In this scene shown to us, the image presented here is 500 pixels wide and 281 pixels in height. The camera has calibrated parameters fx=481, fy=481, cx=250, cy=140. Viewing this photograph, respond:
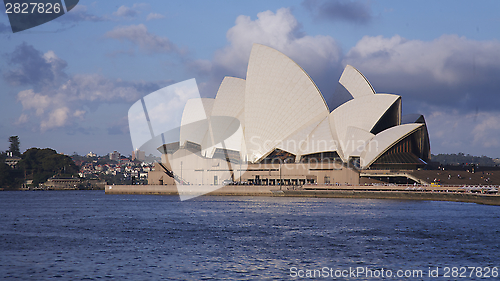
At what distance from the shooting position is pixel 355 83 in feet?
196

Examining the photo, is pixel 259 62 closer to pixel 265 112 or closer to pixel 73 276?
pixel 265 112

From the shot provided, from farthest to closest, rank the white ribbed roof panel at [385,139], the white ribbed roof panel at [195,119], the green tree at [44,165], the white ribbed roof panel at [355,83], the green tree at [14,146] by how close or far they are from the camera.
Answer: the green tree at [14,146]
the green tree at [44,165]
the white ribbed roof panel at [195,119]
the white ribbed roof panel at [355,83]
the white ribbed roof panel at [385,139]

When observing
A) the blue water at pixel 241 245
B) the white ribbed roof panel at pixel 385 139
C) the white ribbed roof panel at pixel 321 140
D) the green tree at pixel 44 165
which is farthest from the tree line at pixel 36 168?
the blue water at pixel 241 245

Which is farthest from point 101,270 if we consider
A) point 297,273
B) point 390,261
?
point 390,261

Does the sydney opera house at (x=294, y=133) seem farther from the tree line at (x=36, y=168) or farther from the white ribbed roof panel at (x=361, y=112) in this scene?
the tree line at (x=36, y=168)

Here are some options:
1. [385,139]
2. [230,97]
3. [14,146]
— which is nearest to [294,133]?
[385,139]

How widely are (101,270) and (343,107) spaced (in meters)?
44.6

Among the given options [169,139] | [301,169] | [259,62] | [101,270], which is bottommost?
[101,270]

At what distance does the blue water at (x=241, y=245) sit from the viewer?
16.2 metres

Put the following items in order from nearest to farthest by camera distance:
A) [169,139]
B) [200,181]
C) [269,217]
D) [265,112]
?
[269,217] → [265,112] → [200,181] → [169,139]

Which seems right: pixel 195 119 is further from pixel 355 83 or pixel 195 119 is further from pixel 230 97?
pixel 355 83

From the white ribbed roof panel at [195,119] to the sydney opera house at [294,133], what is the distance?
112 cm

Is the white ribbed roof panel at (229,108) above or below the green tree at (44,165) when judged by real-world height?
above

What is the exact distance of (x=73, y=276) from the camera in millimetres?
15172
